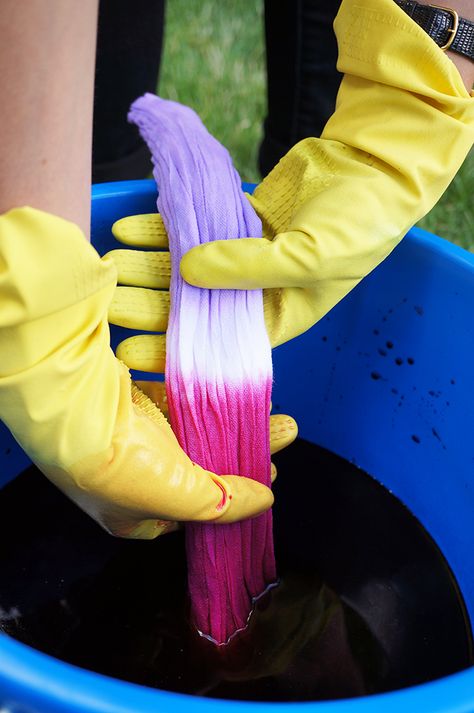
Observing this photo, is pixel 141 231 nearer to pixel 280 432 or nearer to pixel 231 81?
pixel 280 432

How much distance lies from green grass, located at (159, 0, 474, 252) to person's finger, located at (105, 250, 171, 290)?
2.70 ft

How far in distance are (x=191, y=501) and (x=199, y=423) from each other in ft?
0.32

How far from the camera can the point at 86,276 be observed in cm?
55

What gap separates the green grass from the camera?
1.58 meters

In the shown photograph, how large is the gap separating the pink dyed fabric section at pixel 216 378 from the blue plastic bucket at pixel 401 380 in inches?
5.7

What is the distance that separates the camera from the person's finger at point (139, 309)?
0.78m

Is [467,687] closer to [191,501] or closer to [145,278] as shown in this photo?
[191,501]

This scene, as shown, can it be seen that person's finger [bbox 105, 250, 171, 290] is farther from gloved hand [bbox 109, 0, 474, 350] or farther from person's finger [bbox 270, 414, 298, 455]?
person's finger [bbox 270, 414, 298, 455]

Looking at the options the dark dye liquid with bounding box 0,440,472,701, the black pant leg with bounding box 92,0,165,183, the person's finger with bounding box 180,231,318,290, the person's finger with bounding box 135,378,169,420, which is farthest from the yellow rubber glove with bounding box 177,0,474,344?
the black pant leg with bounding box 92,0,165,183

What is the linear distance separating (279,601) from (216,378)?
0.30 metres

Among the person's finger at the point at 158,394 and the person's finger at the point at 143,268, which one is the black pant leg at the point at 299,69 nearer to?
the person's finger at the point at 143,268

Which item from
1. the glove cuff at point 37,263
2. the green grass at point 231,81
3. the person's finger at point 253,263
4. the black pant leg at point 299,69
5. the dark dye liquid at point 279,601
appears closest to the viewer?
the glove cuff at point 37,263

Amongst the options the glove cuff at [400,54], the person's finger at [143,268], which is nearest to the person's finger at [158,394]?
the person's finger at [143,268]

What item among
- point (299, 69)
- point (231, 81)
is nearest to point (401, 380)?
point (299, 69)
